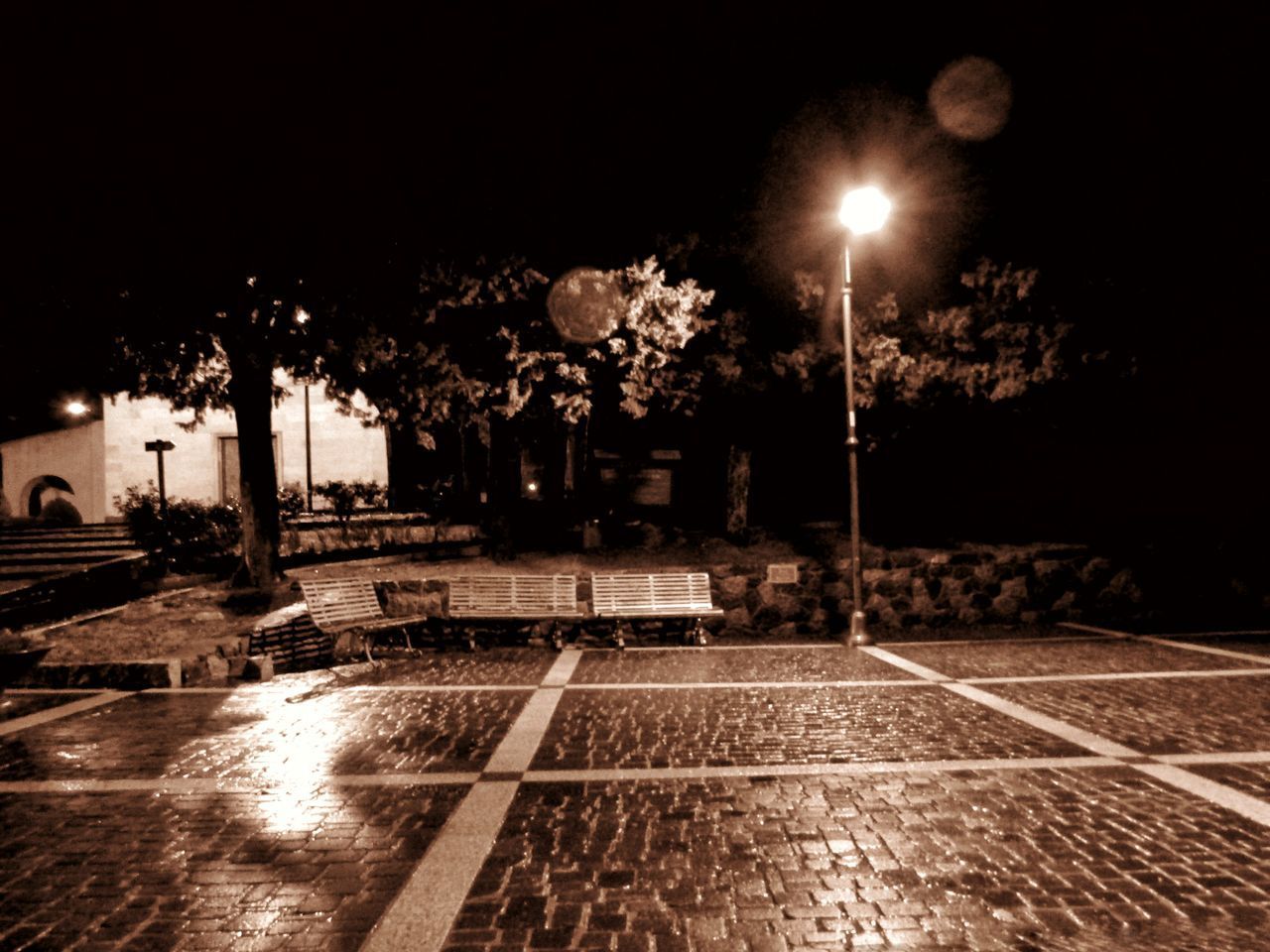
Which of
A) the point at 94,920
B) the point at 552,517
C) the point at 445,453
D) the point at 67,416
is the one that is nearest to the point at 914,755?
the point at 94,920

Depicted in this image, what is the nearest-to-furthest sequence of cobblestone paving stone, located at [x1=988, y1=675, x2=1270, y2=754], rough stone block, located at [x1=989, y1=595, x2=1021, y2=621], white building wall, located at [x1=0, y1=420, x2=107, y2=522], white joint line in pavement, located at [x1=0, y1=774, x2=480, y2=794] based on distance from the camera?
white joint line in pavement, located at [x1=0, y1=774, x2=480, y2=794], cobblestone paving stone, located at [x1=988, y1=675, x2=1270, y2=754], rough stone block, located at [x1=989, y1=595, x2=1021, y2=621], white building wall, located at [x1=0, y1=420, x2=107, y2=522]

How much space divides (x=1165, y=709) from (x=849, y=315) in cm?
603

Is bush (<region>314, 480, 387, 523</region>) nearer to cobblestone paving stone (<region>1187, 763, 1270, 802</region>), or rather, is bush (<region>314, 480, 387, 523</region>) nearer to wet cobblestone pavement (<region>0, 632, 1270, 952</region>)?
wet cobblestone pavement (<region>0, 632, 1270, 952</region>)

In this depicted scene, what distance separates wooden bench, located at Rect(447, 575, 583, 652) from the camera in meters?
10.6

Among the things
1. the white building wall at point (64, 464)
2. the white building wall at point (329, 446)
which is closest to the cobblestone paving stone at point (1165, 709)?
the white building wall at point (329, 446)

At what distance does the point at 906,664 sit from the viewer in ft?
29.8

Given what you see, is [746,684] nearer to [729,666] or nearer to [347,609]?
[729,666]

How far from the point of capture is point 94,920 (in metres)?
3.39

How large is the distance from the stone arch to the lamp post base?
83.0ft

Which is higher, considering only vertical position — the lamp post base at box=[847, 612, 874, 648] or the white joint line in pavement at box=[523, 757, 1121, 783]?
the white joint line in pavement at box=[523, 757, 1121, 783]

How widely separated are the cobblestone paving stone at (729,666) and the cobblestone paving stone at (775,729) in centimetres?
66

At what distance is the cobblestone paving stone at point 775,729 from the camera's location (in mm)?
5527

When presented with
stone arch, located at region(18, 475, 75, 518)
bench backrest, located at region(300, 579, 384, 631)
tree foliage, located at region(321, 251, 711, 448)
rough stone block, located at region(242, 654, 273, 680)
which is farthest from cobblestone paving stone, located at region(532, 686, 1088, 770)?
stone arch, located at region(18, 475, 75, 518)

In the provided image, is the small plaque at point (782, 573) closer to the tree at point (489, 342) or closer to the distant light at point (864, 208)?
the tree at point (489, 342)
